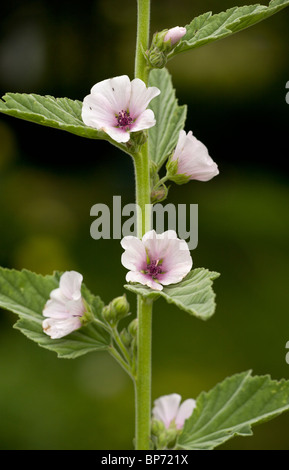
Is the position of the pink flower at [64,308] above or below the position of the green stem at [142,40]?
below

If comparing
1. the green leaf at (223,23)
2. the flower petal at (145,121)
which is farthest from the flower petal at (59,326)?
the green leaf at (223,23)

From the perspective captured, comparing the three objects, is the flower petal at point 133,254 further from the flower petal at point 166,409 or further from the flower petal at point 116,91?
the flower petal at point 166,409

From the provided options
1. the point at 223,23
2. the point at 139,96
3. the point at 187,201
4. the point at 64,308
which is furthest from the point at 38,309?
the point at 187,201

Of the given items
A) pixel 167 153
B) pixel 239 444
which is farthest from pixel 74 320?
pixel 239 444

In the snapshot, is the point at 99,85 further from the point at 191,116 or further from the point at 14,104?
the point at 191,116

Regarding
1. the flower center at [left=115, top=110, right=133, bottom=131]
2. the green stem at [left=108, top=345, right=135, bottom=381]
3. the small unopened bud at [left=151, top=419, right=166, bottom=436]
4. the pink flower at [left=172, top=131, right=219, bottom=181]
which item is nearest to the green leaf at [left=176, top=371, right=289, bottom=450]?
the small unopened bud at [left=151, top=419, right=166, bottom=436]
